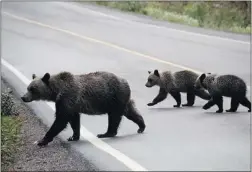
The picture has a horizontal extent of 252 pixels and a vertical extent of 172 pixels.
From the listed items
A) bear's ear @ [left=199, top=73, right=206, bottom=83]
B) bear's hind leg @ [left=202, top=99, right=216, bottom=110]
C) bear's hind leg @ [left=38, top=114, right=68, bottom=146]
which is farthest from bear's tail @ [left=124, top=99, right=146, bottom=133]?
bear's ear @ [left=199, top=73, right=206, bottom=83]

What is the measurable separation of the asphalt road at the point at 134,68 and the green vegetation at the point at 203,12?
1447 millimetres

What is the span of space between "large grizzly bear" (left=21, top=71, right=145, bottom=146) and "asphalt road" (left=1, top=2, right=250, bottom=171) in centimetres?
16

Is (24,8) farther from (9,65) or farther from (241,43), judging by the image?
(241,43)

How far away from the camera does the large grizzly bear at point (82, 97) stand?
6.21 meters

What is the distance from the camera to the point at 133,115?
6637 millimetres

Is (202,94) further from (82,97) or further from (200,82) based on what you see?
(82,97)

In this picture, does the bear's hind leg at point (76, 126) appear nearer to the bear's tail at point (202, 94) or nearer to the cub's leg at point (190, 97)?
the cub's leg at point (190, 97)

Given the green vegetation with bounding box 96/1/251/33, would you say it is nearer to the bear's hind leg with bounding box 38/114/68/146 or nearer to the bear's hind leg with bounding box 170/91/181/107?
the bear's hind leg with bounding box 170/91/181/107

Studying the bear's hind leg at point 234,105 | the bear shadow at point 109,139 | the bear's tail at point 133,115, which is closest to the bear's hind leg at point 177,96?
the bear's hind leg at point 234,105

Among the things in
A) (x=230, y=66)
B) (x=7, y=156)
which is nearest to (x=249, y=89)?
(x=230, y=66)

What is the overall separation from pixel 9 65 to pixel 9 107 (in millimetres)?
847

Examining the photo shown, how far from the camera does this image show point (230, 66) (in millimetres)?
7867

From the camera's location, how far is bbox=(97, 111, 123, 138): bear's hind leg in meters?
6.50

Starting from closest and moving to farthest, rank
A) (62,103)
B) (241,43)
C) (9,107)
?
(62,103) → (9,107) → (241,43)
